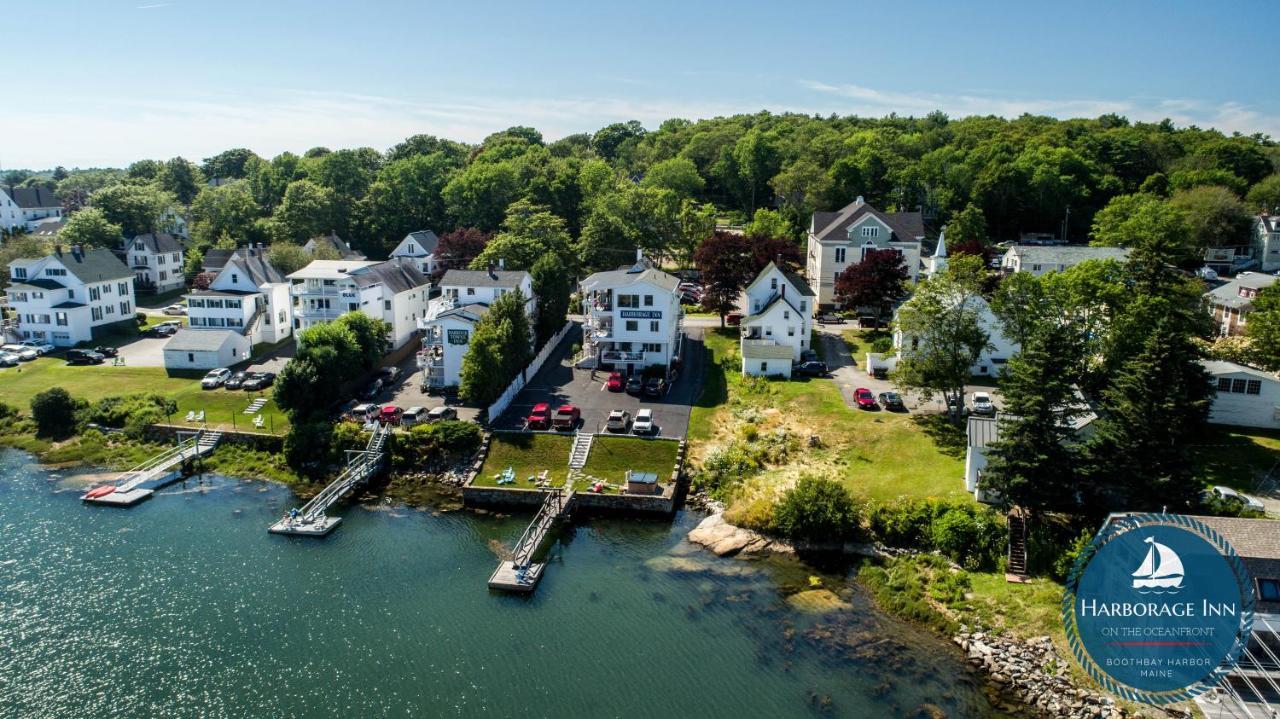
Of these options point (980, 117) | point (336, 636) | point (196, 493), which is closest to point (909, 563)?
point (336, 636)

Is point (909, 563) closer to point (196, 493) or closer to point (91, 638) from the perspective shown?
point (91, 638)

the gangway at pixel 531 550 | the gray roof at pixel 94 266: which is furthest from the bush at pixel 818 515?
the gray roof at pixel 94 266

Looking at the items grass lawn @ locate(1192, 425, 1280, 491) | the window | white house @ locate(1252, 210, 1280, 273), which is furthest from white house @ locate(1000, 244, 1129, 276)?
the window

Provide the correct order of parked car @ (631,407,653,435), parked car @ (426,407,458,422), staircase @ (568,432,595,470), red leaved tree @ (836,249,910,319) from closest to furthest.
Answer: staircase @ (568,432,595,470), parked car @ (631,407,653,435), parked car @ (426,407,458,422), red leaved tree @ (836,249,910,319)

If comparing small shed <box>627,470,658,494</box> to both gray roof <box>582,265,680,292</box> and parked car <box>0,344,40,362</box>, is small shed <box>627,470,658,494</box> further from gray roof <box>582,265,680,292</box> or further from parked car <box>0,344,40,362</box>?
parked car <box>0,344,40,362</box>

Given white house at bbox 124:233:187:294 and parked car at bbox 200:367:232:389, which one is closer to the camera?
parked car at bbox 200:367:232:389
